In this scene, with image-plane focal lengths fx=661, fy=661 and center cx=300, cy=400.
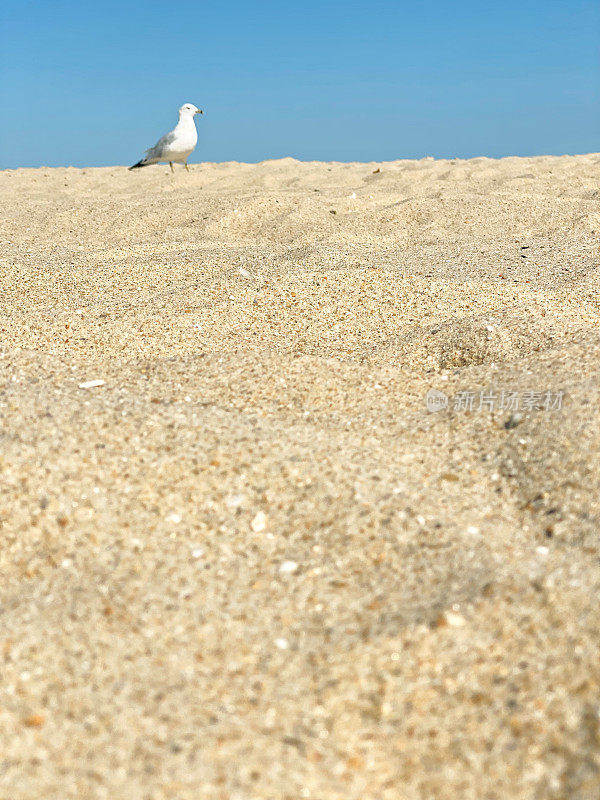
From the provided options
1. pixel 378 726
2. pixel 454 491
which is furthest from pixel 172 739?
pixel 454 491

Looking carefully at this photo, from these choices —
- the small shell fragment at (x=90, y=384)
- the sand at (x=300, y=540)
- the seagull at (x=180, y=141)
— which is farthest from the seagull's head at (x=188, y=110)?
the small shell fragment at (x=90, y=384)

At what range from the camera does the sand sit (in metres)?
1.21

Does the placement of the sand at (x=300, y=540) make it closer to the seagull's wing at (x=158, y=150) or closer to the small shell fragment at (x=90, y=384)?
the small shell fragment at (x=90, y=384)

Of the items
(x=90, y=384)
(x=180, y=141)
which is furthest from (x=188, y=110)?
(x=90, y=384)

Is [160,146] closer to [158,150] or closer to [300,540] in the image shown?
[158,150]

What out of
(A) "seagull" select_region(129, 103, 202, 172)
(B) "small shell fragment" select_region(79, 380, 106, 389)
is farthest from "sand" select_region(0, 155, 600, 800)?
(A) "seagull" select_region(129, 103, 202, 172)

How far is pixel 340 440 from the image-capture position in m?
2.21

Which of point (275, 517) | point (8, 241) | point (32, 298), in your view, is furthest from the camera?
point (8, 241)

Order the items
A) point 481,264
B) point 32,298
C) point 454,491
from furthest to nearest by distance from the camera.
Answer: point 481,264 → point 32,298 → point 454,491

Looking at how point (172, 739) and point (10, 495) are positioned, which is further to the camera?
point (10, 495)

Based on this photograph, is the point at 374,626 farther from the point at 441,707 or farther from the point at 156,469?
the point at 156,469

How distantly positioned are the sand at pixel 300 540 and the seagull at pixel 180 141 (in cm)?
395

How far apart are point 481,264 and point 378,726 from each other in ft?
11.2

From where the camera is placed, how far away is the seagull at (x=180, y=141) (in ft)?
23.3
